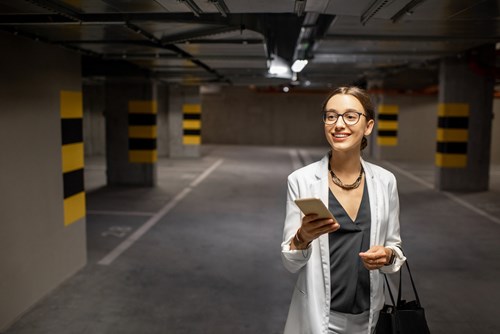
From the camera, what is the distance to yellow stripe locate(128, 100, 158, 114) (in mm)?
10009

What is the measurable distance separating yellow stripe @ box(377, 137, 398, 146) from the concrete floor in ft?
19.7

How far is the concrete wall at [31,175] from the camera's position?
3.74 m

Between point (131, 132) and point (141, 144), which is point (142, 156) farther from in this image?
point (131, 132)

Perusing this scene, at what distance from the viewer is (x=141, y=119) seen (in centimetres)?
1009

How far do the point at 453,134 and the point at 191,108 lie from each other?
8268 mm

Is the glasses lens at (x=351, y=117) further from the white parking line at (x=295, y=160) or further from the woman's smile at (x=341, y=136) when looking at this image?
the white parking line at (x=295, y=160)

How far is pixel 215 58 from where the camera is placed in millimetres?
6062

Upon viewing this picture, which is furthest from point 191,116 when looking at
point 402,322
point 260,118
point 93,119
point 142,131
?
point 402,322

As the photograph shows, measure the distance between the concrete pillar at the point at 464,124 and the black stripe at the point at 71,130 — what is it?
7.14 metres

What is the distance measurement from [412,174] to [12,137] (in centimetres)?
1023

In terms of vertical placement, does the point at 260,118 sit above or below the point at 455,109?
below

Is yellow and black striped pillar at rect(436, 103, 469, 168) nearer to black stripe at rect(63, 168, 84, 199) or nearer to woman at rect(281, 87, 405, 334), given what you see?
black stripe at rect(63, 168, 84, 199)

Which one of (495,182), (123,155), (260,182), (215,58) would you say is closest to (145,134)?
(123,155)

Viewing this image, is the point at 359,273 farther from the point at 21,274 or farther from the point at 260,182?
the point at 260,182
